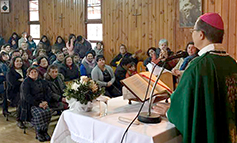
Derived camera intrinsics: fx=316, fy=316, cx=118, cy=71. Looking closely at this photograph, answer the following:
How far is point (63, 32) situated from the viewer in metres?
10.3

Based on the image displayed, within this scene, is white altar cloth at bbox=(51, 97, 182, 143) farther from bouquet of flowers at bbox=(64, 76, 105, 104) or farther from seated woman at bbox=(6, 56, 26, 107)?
seated woman at bbox=(6, 56, 26, 107)

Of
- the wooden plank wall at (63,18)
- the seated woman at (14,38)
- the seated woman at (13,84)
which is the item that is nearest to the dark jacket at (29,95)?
the seated woman at (13,84)

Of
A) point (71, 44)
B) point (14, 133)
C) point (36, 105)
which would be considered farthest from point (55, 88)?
point (71, 44)

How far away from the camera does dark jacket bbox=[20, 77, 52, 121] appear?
4.37 metres

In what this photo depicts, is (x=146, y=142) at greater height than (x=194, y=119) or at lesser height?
lesser

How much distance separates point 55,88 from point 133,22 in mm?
3862

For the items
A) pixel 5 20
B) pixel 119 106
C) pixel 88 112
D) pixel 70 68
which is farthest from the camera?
pixel 5 20

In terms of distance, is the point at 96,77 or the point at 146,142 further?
the point at 96,77

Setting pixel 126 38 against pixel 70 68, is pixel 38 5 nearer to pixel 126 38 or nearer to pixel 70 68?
pixel 126 38

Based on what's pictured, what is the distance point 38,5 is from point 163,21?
5345 millimetres

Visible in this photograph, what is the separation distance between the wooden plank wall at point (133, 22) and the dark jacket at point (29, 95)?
11.1 ft

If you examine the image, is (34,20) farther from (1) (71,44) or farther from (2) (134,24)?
(2) (134,24)

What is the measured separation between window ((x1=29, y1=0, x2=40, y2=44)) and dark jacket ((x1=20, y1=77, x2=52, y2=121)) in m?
7.14

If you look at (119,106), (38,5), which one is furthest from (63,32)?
(119,106)
